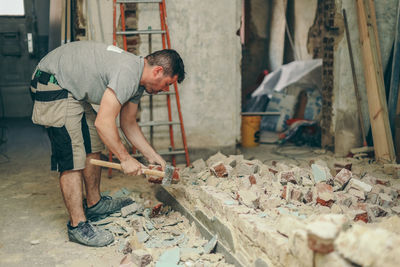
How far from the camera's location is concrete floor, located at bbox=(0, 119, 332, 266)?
277 cm

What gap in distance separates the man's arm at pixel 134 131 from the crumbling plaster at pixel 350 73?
2895mm

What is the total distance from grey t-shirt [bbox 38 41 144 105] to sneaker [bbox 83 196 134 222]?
97cm

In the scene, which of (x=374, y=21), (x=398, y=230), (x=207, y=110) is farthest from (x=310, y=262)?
(x=374, y=21)

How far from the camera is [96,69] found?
2.79 m

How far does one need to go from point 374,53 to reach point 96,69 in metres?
3.40

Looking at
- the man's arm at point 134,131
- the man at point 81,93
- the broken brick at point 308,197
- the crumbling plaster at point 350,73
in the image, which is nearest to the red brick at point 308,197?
the broken brick at point 308,197

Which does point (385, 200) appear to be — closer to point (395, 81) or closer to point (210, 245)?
point (210, 245)

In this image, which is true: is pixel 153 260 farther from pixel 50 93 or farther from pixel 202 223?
pixel 50 93

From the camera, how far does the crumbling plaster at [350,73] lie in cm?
483

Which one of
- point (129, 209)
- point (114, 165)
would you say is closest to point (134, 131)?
point (114, 165)

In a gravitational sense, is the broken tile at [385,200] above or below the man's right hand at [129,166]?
below

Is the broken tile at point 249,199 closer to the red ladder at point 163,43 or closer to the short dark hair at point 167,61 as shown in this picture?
the short dark hair at point 167,61

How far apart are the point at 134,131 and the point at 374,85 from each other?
2989 mm

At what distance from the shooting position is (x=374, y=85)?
4621 millimetres
